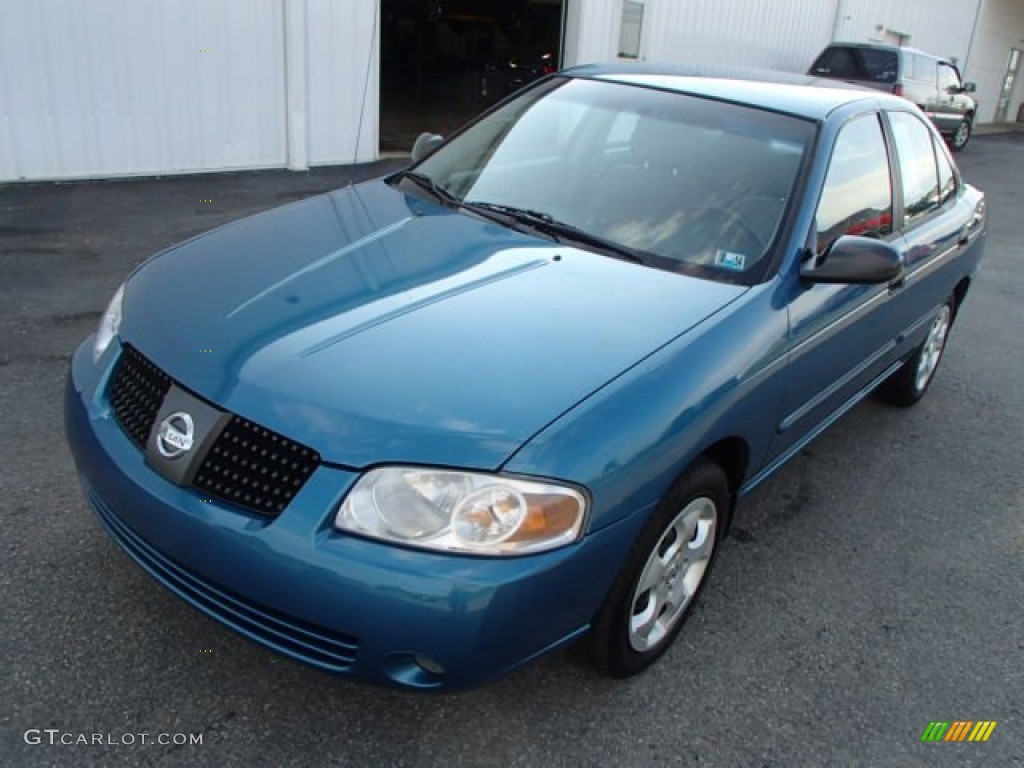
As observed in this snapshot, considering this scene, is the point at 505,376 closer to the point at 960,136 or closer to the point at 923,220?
the point at 923,220

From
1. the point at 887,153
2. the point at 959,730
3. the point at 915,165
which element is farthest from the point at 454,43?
the point at 959,730

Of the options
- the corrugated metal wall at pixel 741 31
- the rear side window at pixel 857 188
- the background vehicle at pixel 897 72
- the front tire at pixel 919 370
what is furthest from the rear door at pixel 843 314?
the background vehicle at pixel 897 72

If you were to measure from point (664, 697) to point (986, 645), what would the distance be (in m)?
1.18

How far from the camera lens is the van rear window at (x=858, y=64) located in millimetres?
14281

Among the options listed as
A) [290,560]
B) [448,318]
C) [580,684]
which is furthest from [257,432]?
[580,684]

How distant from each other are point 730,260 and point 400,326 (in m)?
1.15

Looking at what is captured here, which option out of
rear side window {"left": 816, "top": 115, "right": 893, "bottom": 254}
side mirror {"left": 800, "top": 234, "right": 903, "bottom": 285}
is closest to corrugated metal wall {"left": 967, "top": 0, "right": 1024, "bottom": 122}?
rear side window {"left": 816, "top": 115, "right": 893, "bottom": 254}

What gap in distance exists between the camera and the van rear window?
1428 centimetres

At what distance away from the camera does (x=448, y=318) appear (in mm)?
2289

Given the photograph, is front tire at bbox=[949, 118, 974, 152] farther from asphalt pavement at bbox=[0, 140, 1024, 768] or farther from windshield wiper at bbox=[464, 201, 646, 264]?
windshield wiper at bbox=[464, 201, 646, 264]

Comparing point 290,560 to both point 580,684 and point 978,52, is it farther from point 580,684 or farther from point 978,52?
point 978,52

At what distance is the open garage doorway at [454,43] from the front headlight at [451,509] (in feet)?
57.2

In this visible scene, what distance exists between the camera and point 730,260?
271 cm

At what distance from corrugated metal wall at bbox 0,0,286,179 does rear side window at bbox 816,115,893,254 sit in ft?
22.5
